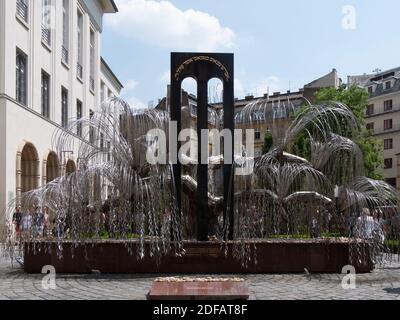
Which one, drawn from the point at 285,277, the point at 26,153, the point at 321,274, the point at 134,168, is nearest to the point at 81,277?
the point at 134,168

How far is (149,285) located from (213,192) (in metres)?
4.55

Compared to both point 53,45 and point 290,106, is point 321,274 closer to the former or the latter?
point 290,106

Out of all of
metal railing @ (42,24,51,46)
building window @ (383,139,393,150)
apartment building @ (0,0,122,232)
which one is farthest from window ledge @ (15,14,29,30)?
building window @ (383,139,393,150)

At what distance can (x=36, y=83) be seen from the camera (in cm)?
2872

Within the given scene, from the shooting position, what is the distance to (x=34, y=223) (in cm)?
1375

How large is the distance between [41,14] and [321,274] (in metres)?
22.2

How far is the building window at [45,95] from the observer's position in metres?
30.8

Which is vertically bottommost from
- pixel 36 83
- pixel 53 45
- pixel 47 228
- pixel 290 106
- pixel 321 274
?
pixel 321 274

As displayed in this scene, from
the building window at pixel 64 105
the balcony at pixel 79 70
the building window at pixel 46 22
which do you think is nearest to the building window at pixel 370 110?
the balcony at pixel 79 70

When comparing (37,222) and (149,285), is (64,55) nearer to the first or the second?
(37,222)

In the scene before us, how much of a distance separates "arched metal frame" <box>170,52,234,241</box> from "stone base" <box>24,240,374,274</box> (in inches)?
29.2

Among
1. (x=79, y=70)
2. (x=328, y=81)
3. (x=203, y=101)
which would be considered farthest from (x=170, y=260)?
(x=328, y=81)

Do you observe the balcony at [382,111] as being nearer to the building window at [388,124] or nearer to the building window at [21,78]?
the building window at [388,124]

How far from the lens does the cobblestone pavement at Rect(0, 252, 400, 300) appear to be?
10312 mm
